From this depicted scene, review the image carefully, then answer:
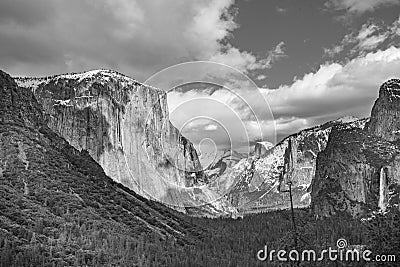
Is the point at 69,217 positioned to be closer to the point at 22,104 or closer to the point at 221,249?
the point at 22,104

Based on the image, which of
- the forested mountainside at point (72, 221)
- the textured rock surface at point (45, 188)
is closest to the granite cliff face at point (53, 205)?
the textured rock surface at point (45, 188)

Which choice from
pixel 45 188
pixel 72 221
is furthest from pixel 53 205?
pixel 45 188

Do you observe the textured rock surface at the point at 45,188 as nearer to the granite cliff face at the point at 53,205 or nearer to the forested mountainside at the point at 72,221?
the granite cliff face at the point at 53,205

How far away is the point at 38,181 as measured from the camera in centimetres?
10400

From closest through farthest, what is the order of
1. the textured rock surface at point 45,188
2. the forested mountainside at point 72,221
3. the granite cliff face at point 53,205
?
the forested mountainside at point 72,221, the granite cliff face at point 53,205, the textured rock surface at point 45,188

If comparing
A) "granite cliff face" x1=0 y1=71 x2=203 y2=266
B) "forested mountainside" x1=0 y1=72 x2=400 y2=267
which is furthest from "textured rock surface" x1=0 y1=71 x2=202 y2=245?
"forested mountainside" x1=0 y1=72 x2=400 y2=267

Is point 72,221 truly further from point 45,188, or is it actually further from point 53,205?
point 45,188

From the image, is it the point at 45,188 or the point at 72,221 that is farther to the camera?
the point at 45,188

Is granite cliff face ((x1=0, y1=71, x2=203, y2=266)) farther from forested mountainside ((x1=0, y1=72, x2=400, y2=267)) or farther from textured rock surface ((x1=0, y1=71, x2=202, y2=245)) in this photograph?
forested mountainside ((x1=0, y1=72, x2=400, y2=267))

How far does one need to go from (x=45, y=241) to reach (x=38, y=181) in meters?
30.7

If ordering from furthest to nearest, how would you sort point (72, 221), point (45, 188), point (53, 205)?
point (45, 188), point (53, 205), point (72, 221)

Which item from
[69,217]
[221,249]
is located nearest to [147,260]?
[69,217]

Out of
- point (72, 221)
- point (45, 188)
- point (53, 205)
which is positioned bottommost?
point (72, 221)

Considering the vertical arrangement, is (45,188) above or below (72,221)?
above
